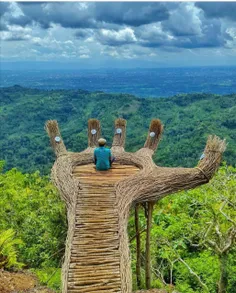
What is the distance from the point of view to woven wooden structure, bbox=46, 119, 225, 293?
22.2ft

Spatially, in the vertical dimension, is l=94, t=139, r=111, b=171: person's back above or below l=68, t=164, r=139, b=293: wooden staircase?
above

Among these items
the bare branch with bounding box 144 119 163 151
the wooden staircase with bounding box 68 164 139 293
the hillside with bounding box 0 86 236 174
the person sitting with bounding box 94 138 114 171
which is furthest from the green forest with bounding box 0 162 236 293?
the hillside with bounding box 0 86 236 174

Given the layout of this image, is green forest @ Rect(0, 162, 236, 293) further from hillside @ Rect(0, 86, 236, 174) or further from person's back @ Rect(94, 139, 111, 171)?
hillside @ Rect(0, 86, 236, 174)

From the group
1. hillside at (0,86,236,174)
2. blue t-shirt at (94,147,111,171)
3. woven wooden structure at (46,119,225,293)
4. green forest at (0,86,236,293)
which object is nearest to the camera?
woven wooden structure at (46,119,225,293)

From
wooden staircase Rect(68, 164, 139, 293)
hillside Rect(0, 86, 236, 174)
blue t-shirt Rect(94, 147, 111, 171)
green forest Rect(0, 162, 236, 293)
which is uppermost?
blue t-shirt Rect(94, 147, 111, 171)

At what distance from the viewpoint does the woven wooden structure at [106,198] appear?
6770 millimetres

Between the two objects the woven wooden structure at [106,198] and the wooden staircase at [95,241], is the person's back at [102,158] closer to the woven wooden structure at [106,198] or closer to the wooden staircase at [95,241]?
the woven wooden structure at [106,198]

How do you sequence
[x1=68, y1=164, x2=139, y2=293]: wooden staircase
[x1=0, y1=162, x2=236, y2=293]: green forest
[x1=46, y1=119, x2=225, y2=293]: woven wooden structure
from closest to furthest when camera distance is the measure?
1. [x1=68, y1=164, x2=139, y2=293]: wooden staircase
2. [x1=46, y1=119, x2=225, y2=293]: woven wooden structure
3. [x1=0, y1=162, x2=236, y2=293]: green forest

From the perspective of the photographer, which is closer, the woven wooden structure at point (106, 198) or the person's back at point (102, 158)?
the woven wooden structure at point (106, 198)

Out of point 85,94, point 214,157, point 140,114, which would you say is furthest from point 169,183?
point 85,94

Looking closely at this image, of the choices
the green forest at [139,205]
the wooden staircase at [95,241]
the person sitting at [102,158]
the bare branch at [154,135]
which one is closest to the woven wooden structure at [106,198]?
the wooden staircase at [95,241]

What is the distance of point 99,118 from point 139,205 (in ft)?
387

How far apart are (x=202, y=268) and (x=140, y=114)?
384 feet

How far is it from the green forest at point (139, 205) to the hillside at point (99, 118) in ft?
1.02
